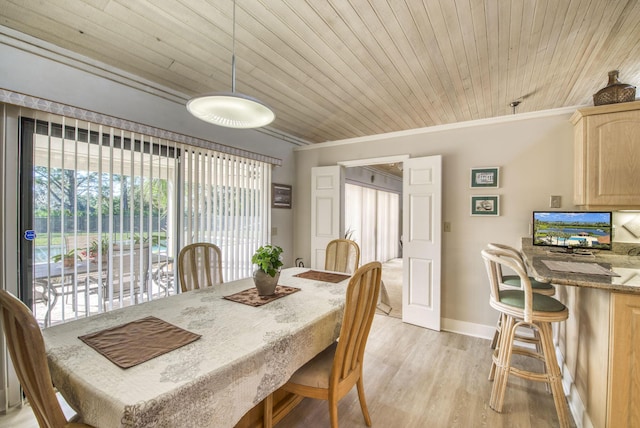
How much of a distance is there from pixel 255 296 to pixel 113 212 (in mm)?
1386

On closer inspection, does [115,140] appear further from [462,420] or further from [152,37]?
[462,420]

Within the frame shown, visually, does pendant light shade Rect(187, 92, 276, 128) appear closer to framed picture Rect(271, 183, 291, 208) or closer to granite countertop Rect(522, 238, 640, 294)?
granite countertop Rect(522, 238, 640, 294)

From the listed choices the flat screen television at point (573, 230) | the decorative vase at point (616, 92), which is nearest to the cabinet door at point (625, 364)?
the flat screen television at point (573, 230)

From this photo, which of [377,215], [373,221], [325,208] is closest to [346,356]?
[325,208]

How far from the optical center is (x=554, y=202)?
104 inches

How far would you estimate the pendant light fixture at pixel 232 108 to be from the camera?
4.64 ft

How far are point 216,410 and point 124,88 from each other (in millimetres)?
2453

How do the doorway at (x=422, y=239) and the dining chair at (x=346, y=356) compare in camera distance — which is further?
the doorway at (x=422, y=239)

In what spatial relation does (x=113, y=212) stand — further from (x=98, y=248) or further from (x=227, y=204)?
(x=227, y=204)

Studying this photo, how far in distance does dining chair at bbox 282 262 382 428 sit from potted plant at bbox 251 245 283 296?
1.71ft

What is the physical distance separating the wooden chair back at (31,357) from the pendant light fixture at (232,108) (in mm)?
1089

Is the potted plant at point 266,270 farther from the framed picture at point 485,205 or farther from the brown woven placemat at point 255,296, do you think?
the framed picture at point 485,205

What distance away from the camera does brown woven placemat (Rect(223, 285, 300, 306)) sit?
1.70 m

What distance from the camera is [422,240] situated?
10.5ft
